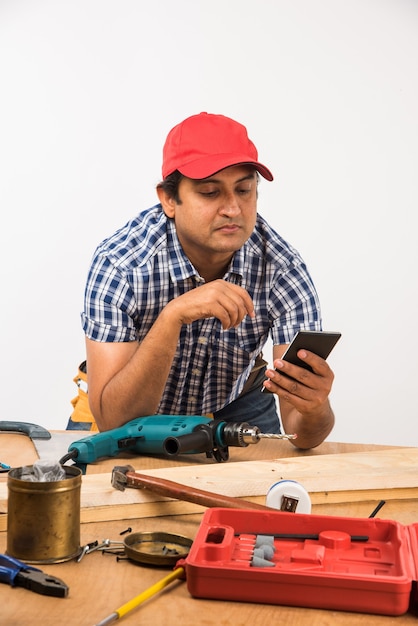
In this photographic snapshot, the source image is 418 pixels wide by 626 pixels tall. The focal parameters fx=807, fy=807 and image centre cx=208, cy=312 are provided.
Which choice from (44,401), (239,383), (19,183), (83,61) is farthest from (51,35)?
(239,383)

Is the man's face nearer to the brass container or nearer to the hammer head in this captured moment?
the hammer head

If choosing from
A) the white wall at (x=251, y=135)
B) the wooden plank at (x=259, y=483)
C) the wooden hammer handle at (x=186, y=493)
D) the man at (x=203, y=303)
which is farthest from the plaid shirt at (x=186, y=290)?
the white wall at (x=251, y=135)

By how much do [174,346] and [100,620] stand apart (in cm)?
109

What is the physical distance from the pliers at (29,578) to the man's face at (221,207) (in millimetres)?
1170

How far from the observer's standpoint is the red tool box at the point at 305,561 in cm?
90

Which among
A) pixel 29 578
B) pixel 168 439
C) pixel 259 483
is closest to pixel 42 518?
pixel 29 578

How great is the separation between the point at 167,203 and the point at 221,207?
9.1 inches

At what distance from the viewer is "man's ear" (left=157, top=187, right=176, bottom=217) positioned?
2.15 m

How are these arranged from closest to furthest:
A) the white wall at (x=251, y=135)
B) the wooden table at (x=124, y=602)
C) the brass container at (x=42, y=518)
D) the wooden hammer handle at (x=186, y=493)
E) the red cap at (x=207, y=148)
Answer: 1. the wooden table at (x=124, y=602)
2. the brass container at (x=42, y=518)
3. the wooden hammer handle at (x=186, y=493)
4. the red cap at (x=207, y=148)
5. the white wall at (x=251, y=135)

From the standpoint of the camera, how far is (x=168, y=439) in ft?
5.38

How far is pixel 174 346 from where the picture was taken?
6.34 feet

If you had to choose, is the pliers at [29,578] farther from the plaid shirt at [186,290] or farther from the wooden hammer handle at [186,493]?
the plaid shirt at [186,290]

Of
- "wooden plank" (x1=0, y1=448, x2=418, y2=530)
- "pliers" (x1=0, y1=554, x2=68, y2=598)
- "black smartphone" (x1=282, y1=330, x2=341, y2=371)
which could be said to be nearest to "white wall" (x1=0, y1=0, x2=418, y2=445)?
"black smartphone" (x1=282, y1=330, x2=341, y2=371)

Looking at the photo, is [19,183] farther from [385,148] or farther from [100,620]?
[100,620]
